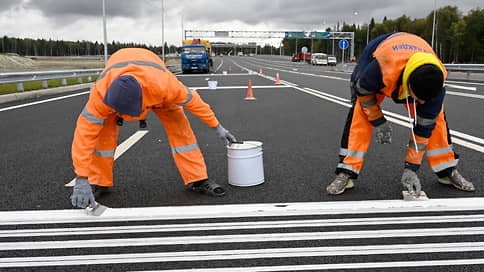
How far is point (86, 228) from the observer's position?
300 centimetres

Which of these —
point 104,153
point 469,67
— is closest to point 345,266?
point 104,153

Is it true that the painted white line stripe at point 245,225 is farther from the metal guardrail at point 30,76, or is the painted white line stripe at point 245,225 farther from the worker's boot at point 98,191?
the metal guardrail at point 30,76

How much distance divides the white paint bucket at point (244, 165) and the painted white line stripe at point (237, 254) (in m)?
1.33

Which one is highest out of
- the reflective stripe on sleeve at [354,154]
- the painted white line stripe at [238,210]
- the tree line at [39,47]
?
the tree line at [39,47]

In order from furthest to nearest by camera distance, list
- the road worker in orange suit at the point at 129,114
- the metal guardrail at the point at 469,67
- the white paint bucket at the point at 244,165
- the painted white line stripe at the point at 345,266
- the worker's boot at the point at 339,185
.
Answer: the metal guardrail at the point at 469,67 < the white paint bucket at the point at 244,165 < the worker's boot at the point at 339,185 < the road worker in orange suit at the point at 129,114 < the painted white line stripe at the point at 345,266

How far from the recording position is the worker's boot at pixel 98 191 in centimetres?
373

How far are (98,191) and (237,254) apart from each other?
69.5 inches

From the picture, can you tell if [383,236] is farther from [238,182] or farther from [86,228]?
[86,228]

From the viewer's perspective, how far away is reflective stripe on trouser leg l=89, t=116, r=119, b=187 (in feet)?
12.0

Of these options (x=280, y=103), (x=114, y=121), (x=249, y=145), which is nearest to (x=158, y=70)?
(x=114, y=121)

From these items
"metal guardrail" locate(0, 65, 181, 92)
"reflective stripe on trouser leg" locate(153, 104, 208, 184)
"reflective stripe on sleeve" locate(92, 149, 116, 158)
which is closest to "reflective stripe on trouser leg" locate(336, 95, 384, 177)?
"reflective stripe on trouser leg" locate(153, 104, 208, 184)

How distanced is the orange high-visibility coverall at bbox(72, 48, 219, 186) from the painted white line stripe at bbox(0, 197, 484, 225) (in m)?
0.40

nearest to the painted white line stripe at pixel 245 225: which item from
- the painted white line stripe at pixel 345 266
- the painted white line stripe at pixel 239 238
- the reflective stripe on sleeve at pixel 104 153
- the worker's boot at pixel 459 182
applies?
the painted white line stripe at pixel 239 238

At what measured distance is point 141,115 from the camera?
3.04m
